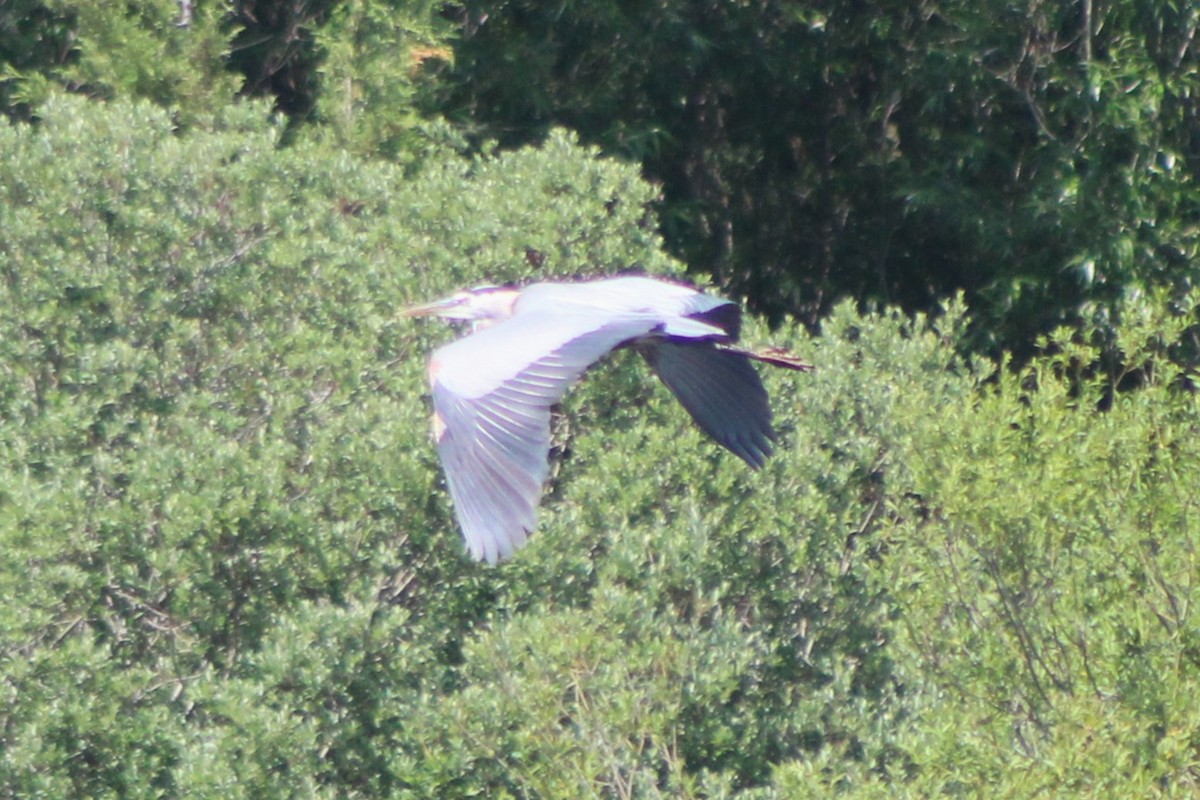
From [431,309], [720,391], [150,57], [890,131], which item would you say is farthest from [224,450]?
[890,131]

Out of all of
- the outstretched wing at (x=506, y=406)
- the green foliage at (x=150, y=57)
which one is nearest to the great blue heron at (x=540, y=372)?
the outstretched wing at (x=506, y=406)

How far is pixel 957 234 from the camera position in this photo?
1007 centimetres

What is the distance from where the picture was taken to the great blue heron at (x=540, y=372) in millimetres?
4473

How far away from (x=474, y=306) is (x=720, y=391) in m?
0.84

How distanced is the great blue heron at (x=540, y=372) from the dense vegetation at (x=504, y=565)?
285 millimetres

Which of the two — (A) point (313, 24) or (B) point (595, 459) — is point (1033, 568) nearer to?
(B) point (595, 459)

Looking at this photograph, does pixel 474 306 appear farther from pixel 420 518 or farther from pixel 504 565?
pixel 504 565

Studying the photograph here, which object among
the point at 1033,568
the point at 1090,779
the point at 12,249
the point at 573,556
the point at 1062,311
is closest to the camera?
the point at 1090,779

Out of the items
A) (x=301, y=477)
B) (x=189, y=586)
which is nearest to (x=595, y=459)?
(x=301, y=477)

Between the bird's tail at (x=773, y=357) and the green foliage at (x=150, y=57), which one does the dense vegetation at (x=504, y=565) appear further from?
the green foliage at (x=150, y=57)

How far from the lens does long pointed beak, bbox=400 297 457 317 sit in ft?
19.2

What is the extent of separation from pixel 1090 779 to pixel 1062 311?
5632 mm

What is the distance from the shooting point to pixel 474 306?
228 inches

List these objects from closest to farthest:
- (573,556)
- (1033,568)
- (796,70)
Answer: (1033,568) → (573,556) → (796,70)
